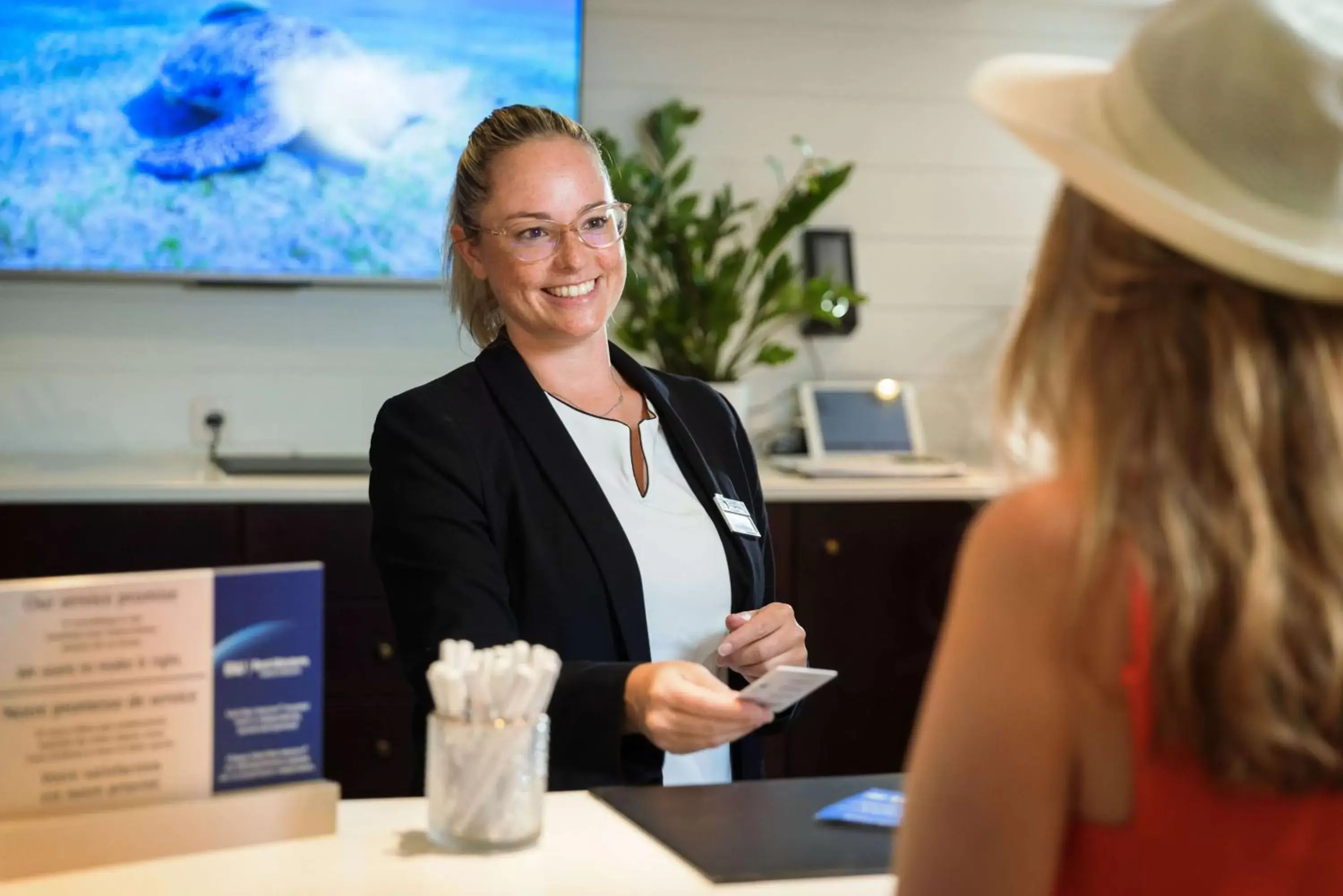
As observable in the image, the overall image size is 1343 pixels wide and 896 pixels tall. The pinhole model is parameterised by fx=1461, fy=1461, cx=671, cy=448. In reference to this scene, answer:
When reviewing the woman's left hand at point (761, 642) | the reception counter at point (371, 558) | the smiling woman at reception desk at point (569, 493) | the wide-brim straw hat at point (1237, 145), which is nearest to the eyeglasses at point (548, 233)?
the smiling woman at reception desk at point (569, 493)

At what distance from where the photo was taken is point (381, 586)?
3.04 m

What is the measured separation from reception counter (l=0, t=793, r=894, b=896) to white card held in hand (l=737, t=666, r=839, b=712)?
163mm

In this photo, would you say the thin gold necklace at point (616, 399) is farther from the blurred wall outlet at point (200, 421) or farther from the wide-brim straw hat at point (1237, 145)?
the blurred wall outlet at point (200, 421)

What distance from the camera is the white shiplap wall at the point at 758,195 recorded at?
3336 mm

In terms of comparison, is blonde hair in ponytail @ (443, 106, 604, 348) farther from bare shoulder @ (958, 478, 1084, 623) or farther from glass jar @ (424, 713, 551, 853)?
bare shoulder @ (958, 478, 1084, 623)

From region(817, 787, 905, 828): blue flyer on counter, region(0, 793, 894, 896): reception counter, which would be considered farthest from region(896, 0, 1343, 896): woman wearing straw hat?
region(817, 787, 905, 828): blue flyer on counter

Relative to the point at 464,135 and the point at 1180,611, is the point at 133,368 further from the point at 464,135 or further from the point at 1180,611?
the point at 1180,611

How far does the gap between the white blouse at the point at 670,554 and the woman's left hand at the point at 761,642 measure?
0.25 ft

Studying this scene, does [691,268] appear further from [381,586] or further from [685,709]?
[685,709]

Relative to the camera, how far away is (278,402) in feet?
11.3

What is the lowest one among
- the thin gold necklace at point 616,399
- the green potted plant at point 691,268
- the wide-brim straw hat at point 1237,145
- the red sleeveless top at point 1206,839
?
the red sleeveless top at point 1206,839

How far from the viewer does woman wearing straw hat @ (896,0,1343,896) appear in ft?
2.47

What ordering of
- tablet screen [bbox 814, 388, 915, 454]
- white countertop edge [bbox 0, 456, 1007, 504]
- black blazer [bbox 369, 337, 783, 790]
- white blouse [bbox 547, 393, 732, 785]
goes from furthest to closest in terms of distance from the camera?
tablet screen [bbox 814, 388, 915, 454]
white countertop edge [bbox 0, 456, 1007, 504]
white blouse [bbox 547, 393, 732, 785]
black blazer [bbox 369, 337, 783, 790]

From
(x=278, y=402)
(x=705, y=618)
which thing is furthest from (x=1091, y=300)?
(x=278, y=402)
